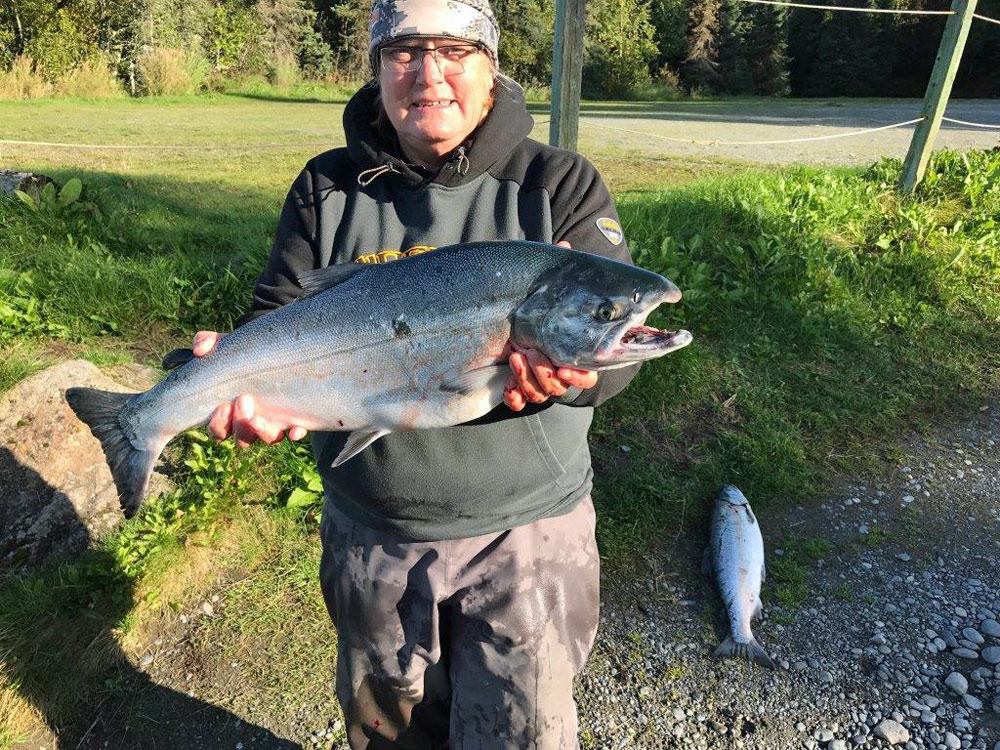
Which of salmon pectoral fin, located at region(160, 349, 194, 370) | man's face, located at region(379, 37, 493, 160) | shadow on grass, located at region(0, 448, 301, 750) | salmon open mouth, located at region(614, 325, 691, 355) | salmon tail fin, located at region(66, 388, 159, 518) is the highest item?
man's face, located at region(379, 37, 493, 160)

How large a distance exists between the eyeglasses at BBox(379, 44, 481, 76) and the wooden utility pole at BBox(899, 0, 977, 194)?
6.92m

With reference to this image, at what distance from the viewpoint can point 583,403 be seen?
2.15 meters

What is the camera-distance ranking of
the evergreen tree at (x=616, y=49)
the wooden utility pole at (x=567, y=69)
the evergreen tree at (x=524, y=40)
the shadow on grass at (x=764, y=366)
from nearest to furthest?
the shadow on grass at (x=764, y=366) → the wooden utility pole at (x=567, y=69) → the evergreen tree at (x=524, y=40) → the evergreen tree at (x=616, y=49)

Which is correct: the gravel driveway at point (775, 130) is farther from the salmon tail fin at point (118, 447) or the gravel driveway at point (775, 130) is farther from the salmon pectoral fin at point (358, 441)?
the salmon tail fin at point (118, 447)

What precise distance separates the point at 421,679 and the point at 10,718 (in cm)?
210

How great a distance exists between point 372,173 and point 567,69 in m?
3.80

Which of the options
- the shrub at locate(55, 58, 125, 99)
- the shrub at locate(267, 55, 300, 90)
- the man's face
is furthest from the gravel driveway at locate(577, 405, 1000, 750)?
the shrub at locate(267, 55, 300, 90)

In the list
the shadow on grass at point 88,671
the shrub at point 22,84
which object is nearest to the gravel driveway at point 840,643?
the shadow on grass at point 88,671

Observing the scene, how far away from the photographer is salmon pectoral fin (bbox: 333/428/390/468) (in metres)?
2.12

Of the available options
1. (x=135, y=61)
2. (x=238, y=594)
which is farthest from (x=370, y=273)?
(x=135, y=61)

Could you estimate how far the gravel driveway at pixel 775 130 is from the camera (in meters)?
12.9

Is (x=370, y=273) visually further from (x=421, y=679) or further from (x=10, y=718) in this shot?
(x=10, y=718)

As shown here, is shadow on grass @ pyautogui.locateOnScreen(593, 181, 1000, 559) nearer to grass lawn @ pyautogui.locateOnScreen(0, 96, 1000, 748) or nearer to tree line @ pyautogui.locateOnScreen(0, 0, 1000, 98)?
grass lawn @ pyautogui.locateOnScreen(0, 96, 1000, 748)

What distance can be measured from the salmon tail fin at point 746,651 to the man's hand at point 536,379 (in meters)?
2.06
